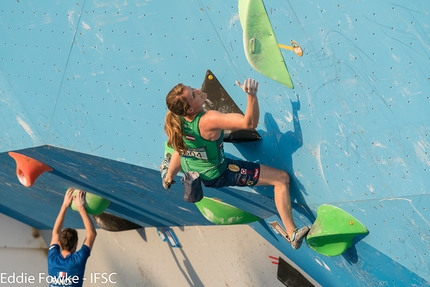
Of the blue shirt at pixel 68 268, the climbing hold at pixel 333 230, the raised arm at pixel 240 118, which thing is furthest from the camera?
the blue shirt at pixel 68 268

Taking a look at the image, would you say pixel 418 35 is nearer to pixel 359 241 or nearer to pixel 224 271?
pixel 359 241

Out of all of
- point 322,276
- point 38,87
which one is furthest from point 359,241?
point 38,87

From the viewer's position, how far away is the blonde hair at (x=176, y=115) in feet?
9.57

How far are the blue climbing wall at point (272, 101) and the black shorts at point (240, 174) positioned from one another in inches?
6.1

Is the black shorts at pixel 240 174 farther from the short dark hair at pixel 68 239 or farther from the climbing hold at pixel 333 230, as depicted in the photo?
the short dark hair at pixel 68 239

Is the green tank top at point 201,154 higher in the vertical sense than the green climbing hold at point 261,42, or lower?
lower

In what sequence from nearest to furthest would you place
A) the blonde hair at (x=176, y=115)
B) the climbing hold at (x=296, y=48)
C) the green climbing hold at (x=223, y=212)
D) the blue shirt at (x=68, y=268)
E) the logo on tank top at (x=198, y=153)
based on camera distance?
the blonde hair at (x=176, y=115), the climbing hold at (x=296, y=48), the logo on tank top at (x=198, y=153), the green climbing hold at (x=223, y=212), the blue shirt at (x=68, y=268)

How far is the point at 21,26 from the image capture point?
3865 mm

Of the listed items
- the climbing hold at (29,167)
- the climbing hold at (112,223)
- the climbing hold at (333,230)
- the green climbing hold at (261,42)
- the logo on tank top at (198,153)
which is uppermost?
the green climbing hold at (261,42)

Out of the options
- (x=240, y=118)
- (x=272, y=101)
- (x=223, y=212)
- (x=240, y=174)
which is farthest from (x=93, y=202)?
(x=240, y=118)

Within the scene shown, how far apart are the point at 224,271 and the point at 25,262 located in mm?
2823

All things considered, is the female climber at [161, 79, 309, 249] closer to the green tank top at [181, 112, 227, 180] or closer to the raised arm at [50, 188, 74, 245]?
the green tank top at [181, 112, 227, 180]

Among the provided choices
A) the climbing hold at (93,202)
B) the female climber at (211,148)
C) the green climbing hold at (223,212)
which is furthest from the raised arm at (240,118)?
the climbing hold at (93,202)

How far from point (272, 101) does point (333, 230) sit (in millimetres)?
802
